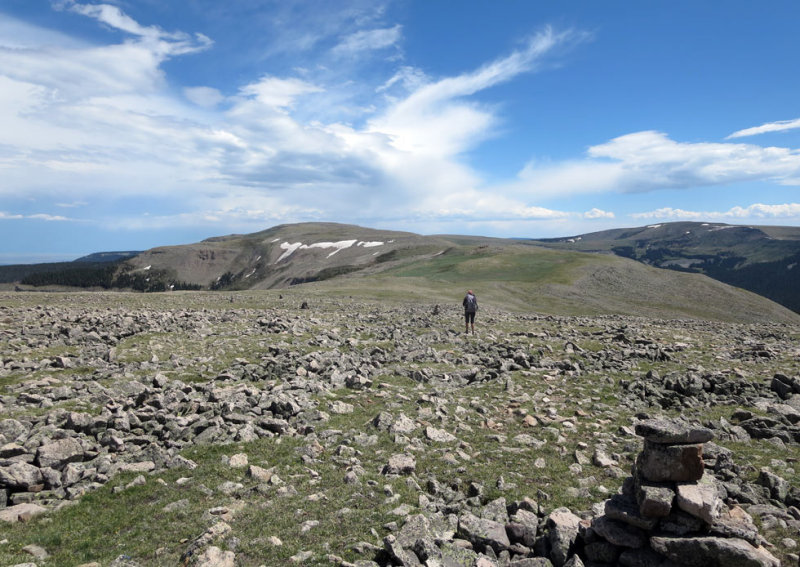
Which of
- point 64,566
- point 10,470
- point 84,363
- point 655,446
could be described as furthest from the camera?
point 84,363

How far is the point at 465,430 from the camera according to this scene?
13797mm

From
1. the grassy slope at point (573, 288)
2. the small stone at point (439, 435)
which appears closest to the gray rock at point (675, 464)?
the small stone at point (439, 435)

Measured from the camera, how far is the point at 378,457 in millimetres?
11711

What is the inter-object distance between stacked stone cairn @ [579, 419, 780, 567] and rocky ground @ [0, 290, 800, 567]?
1.3 inches

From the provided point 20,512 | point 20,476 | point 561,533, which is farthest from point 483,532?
point 20,476

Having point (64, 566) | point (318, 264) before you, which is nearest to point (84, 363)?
point (64, 566)

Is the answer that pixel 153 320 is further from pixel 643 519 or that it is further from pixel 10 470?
pixel 643 519

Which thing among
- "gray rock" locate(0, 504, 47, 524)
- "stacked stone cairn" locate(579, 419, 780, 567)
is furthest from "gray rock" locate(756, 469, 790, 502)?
"gray rock" locate(0, 504, 47, 524)

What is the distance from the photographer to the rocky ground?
760 cm

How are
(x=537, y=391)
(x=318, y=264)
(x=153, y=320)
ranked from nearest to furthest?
1. (x=537, y=391)
2. (x=153, y=320)
3. (x=318, y=264)

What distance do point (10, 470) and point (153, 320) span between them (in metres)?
21.8

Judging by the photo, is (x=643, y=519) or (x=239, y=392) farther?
(x=239, y=392)

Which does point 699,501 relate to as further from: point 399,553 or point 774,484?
point 399,553

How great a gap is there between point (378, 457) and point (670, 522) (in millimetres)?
6933
